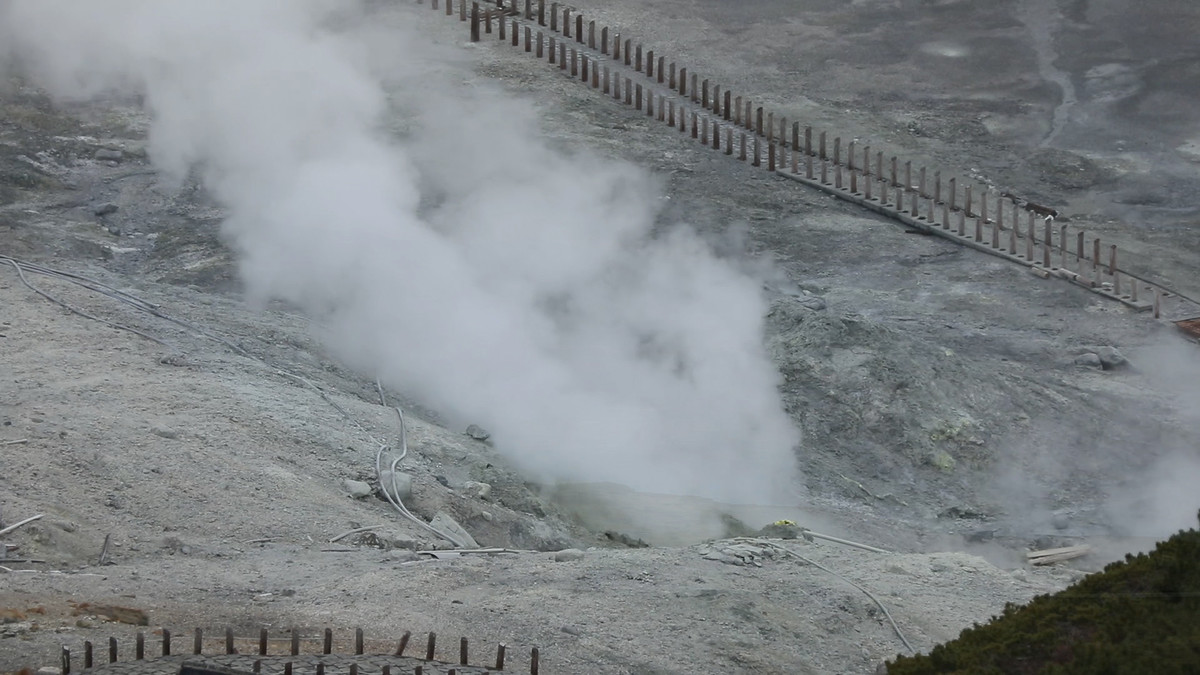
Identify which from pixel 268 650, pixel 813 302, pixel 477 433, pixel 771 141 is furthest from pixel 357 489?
pixel 771 141

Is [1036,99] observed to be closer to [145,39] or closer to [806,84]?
A: [806,84]

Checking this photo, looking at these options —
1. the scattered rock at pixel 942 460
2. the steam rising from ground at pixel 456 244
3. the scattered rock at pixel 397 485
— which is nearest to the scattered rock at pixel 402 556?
the scattered rock at pixel 397 485

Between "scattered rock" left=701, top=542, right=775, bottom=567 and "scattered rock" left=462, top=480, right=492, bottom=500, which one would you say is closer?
"scattered rock" left=701, top=542, right=775, bottom=567

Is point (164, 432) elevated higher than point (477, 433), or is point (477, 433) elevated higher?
point (164, 432)

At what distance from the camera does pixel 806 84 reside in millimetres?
23984

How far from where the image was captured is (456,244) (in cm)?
1627

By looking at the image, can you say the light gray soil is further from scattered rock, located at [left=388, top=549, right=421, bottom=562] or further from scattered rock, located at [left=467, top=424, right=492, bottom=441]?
scattered rock, located at [left=467, top=424, right=492, bottom=441]

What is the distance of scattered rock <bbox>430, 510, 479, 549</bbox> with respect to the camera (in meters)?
10.6

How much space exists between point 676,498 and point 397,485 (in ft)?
9.19

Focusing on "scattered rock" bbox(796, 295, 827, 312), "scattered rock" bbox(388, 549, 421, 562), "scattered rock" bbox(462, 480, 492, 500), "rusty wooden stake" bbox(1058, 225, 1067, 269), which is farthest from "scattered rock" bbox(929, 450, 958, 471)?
"scattered rock" bbox(388, 549, 421, 562)

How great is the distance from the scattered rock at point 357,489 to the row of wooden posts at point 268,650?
2.67 metres

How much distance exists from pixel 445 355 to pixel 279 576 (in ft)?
16.7

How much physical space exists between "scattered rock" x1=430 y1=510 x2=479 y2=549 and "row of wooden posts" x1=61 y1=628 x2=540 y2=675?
2.25 meters

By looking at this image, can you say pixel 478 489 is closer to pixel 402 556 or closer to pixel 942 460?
pixel 402 556
